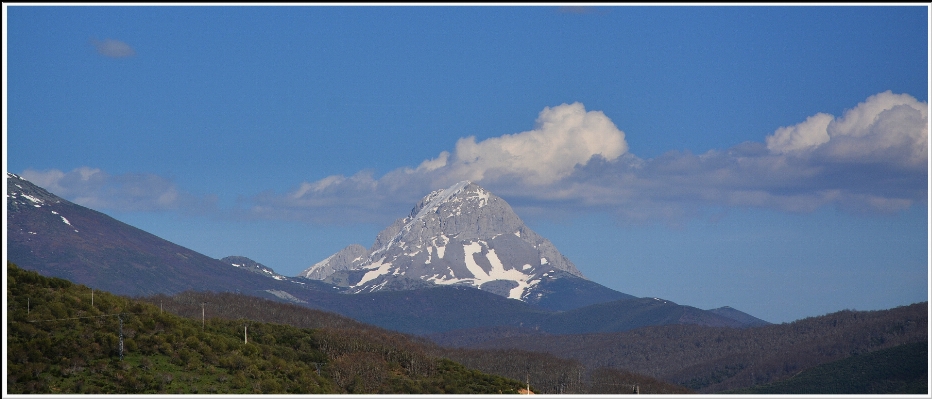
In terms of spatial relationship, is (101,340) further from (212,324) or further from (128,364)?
(212,324)

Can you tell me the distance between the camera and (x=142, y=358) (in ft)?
376

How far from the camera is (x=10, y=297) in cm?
11725

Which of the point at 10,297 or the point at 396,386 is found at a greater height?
the point at 10,297

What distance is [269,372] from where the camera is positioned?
129 meters

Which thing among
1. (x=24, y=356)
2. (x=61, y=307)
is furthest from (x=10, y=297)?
(x=24, y=356)

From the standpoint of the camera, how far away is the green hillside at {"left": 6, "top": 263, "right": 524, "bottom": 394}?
346 ft

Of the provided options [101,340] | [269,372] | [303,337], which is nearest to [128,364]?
[101,340]

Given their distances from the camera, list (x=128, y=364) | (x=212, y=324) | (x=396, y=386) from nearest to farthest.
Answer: (x=128, y=364)
(x=396, y=386)
(x=212, y=324)

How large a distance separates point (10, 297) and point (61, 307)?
18.8ft

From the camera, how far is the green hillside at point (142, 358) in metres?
105

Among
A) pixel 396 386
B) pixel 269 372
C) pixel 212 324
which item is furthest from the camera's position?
pixel 212 324

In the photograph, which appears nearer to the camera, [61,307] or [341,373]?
[61,307]

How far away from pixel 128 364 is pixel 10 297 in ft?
56.5

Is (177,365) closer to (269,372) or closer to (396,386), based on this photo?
(269,372)
